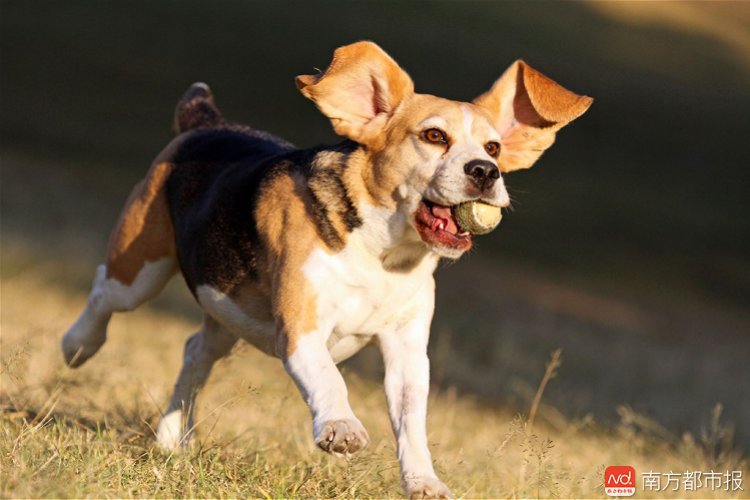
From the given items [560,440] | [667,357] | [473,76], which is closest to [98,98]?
[473,76]

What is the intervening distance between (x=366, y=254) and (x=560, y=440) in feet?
13.4

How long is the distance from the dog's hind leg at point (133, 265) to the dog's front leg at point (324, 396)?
1945mm

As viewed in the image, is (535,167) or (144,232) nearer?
(144,232)

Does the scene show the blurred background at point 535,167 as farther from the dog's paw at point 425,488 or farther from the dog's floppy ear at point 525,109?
the dog's paw at point 425,488

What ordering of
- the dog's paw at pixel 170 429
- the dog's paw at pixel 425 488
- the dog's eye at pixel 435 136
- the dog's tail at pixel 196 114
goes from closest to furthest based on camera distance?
the dog's paw at pixel 425 488 < the dog's eye at pixel 435 136 < the dog's paw at pixel 170 429 < the dog's tail at pixel 196 114

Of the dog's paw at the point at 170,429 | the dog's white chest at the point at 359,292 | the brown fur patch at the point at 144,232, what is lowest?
the dog's paw at the point at 170,429

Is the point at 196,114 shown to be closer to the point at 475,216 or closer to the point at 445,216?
the point at 445,216

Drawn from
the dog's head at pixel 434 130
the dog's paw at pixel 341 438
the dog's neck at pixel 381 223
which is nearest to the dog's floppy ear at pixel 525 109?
the dog's head at pixel 434 130

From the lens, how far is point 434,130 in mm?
6016

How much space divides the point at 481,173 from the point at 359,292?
842mm

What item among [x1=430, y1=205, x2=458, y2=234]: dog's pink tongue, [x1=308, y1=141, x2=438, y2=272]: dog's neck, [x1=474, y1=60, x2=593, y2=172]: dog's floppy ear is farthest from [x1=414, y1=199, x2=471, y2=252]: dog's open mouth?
[x1=474, y1=60, x2=593, y2=172]: dog's floppy ear

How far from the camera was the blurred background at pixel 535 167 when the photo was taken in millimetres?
14680

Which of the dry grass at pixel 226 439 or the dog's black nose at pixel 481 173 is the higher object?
the dog's black nose at pixel 481 173

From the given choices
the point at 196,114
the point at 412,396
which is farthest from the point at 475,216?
the point at 196,114
